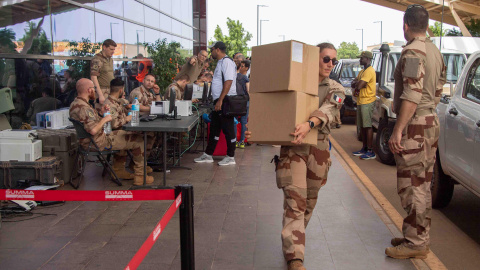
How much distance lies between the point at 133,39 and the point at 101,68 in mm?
5825

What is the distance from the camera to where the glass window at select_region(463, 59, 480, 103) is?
18.7 ft

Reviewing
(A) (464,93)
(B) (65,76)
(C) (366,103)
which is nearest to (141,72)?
(B) (65,76)

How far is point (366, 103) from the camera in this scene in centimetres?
1002

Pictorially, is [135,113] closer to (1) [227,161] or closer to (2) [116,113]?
(2) [116,113]

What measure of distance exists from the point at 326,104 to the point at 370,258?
1483mm

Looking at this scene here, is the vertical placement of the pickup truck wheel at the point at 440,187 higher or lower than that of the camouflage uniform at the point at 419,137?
lower

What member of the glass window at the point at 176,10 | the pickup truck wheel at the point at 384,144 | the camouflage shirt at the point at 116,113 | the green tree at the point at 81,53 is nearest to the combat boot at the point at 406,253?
the camouflage shirt at the point at 116,113

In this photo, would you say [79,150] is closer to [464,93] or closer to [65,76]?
[65,76]

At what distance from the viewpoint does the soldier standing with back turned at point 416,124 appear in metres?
4.42

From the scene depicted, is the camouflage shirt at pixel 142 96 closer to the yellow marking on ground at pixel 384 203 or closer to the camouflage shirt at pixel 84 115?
the camouflage shirt at pixel 84 115

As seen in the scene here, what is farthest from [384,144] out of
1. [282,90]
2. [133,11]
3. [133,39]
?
[133,11]

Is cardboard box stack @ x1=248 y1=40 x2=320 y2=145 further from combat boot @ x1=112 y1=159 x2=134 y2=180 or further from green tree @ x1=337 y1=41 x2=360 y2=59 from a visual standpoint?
green tree @ x1=337 y1=41 x2=360 y2=59

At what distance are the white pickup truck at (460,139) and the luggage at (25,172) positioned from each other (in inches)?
194

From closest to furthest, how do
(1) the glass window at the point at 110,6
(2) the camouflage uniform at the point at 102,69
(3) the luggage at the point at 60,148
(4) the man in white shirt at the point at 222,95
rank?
1. (3) the luggage at the point at 60,148
2. (4) the man in white shirt at the point at 222,95
3. (2) the camouflage uniform at the point at 102,69
4. (1) the glass window at the point at 110,6
